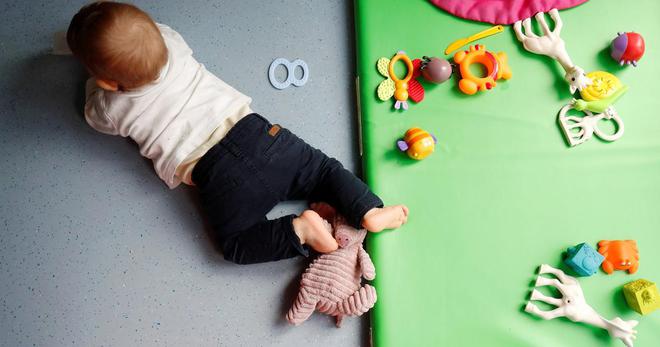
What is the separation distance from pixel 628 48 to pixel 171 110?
870 mm

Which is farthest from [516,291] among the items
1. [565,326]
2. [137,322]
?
[137,322]

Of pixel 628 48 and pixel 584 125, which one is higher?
pixel 628 48

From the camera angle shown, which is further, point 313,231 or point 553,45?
point 553,45

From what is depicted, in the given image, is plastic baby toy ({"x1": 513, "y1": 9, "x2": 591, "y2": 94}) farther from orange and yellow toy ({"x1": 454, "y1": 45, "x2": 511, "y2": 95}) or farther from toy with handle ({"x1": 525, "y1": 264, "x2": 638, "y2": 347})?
toy with handle ({"x1": 525, "y1": 264, "x2": 638, "y2": 347})

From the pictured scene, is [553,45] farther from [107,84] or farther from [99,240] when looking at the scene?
[99,240]

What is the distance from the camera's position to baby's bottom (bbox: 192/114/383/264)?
0.93 m

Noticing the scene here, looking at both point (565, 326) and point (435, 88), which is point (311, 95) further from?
point (565, 326)

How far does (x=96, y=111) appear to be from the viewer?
0.91 m

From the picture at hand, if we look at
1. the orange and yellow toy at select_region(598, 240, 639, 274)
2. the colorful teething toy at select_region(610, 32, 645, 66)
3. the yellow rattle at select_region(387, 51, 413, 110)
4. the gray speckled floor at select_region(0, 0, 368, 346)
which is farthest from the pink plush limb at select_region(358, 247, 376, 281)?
the colorful teething toy at select_region(610, 32, 645, 66)

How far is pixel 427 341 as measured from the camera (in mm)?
1000

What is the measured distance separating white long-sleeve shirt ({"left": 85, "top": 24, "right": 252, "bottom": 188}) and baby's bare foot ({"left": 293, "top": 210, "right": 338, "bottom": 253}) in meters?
0.20

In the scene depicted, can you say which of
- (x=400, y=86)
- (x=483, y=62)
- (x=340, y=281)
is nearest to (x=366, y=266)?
(x=340, y=281)

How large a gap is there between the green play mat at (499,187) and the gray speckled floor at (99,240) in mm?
169

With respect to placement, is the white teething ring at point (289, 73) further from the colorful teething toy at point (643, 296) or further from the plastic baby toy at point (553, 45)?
the colorful teething toy at point (643, 296)
